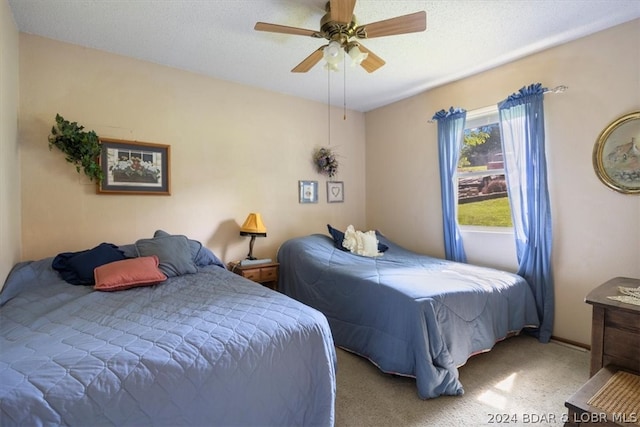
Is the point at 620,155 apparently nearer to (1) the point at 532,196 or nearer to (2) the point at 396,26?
(1) the point at 532,196

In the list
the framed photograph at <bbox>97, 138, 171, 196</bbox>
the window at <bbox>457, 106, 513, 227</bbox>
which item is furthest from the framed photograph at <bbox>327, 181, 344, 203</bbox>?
the framed photograph at <bbox>97, 138, 171, 196</bbox>

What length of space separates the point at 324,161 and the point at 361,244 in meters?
1.22

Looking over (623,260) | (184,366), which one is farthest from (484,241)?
(184,366)

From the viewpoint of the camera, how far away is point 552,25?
7.36 ft

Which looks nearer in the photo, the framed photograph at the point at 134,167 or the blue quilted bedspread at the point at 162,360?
the blue quilted bedspread at the point at 162,360

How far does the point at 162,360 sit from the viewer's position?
42.7 inches

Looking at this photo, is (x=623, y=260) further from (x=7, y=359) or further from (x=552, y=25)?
(x=7, y=359)

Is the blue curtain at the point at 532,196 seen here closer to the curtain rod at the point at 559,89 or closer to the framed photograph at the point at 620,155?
the curtain rod at the point at 559,89

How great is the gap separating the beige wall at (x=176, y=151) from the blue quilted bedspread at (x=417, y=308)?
98 cm

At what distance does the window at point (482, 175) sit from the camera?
3006mm

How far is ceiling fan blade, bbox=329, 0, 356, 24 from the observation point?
63.7 inches

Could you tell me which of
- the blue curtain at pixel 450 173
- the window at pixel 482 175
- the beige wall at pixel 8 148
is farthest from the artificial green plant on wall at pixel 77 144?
the window at pixel 482 175

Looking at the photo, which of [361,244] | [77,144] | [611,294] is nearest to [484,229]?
[361,244]

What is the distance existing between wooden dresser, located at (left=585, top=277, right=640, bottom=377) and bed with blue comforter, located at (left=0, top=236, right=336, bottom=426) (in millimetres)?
1423
